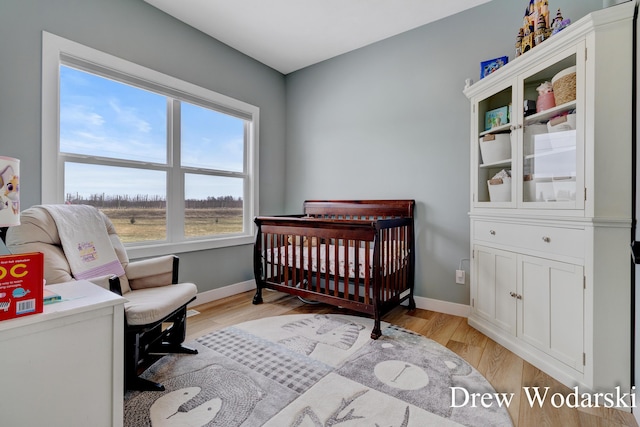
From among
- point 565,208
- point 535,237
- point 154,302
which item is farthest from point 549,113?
point 154,302

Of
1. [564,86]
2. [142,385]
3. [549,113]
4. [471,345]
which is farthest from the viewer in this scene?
[471,345]

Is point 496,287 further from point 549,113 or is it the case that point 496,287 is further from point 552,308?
point 549,113

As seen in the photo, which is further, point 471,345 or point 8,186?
point 471,345

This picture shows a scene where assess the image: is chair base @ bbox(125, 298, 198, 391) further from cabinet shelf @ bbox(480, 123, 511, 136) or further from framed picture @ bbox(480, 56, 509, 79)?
framed picture @ bbox(480, 56, 509, 79)

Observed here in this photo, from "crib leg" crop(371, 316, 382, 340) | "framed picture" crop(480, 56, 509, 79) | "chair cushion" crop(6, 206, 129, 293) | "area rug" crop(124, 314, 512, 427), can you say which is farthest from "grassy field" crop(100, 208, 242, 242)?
"framed picture" crop(480, 56, 509, 79)

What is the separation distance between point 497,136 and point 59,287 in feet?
8.68

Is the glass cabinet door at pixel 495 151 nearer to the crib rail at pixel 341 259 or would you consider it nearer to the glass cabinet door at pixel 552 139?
the glass cabinet door at pixel 552 139

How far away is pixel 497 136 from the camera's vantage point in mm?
2057

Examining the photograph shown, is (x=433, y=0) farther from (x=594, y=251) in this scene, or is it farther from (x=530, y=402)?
(x=530, y=402)

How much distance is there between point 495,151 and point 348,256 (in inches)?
51.8

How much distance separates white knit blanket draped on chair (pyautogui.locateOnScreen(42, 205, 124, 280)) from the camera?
5.19ft

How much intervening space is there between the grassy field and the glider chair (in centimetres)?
42

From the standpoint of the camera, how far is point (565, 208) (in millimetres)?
1557

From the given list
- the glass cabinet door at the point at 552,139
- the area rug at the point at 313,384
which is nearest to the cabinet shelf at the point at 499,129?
the glass cabinet door at the point at 552,139
